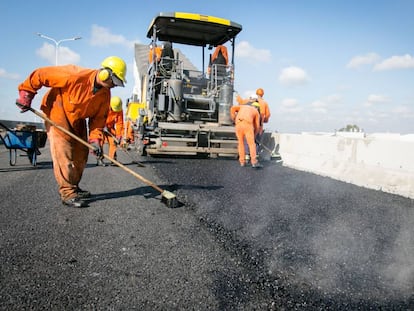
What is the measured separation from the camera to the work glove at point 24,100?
361cm

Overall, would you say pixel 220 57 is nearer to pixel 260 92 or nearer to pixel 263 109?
pixel 260 92

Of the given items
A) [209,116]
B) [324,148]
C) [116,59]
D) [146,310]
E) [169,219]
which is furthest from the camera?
[209,116]

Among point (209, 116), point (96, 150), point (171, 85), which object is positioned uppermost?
point (171, 85)

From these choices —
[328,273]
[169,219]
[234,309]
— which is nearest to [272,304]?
[234,309]

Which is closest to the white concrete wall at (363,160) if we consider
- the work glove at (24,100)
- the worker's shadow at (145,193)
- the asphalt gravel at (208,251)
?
the asphalt gravel at (208,251)

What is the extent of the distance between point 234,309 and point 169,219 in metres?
1.56

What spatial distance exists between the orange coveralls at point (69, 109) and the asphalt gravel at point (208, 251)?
374mm

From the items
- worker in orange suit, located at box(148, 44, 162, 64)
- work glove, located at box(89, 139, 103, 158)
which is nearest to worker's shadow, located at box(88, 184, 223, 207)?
work glove, located at box(89, 139, 103, 158)

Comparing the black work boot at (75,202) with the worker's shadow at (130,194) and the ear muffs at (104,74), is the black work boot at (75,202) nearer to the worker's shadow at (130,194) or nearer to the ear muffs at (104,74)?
the worker's shadow at (130,194)

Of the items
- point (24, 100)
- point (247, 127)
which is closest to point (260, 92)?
point (247, 127)

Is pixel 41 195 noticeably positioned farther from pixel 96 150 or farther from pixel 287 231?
pixel 287 231

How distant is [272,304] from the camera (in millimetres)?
1698

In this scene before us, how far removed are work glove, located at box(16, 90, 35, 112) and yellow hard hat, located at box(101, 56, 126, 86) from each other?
836 mm

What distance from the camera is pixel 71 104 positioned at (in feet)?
12.4
